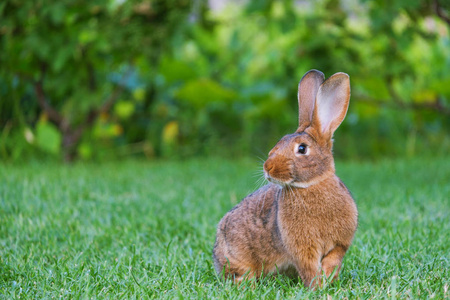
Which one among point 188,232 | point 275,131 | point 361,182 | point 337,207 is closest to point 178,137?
point 275,131

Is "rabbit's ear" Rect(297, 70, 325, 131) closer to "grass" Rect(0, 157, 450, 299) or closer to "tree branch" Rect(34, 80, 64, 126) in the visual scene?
"grass" Rect(0, 157, 450, 299)

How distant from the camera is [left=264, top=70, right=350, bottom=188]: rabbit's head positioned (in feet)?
7.11

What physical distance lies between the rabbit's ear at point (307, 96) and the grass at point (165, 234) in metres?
0.65

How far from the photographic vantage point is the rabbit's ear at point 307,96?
2375mm

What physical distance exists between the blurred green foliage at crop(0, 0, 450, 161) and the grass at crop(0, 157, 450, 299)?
872 mm

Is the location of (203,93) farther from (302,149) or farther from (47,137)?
(302,149)

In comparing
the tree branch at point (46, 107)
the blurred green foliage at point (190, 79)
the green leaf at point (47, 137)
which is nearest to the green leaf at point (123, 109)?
the blurred green foliage at point (190, 79)

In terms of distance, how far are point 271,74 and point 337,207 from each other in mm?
4953

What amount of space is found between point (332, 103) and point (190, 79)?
433 cm

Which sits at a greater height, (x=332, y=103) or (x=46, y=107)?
(x=332, y=103)

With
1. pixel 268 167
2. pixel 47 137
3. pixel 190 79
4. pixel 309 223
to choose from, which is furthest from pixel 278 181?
pixel 190 79

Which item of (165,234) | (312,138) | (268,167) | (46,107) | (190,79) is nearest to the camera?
(268,167)

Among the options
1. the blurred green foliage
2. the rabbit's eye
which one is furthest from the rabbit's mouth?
the blurred green foliage

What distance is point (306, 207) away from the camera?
2217 millimetres
